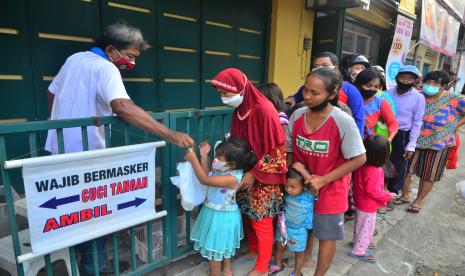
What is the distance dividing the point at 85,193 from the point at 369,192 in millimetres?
2159

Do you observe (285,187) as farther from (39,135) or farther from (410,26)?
(410,26)

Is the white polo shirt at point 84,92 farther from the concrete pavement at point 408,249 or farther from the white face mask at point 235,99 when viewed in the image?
the concrete pavement at point 408,249

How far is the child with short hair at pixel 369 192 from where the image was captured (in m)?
2.53

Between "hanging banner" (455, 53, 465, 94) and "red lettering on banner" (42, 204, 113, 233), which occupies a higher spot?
"hanging banner" (455, 53, 465, 94)

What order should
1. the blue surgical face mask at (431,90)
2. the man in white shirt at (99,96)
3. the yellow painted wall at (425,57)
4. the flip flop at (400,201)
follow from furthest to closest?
the yellow painted wall at (425,57)
the flip flop at (400,201)
the blue surgical face mask at (431,90)
the man in white shirt at (99,96)

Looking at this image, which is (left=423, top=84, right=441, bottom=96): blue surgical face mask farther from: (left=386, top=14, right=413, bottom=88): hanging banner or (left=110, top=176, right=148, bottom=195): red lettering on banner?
(left=110, top=176, right=148, bottom=195): red lettering on banner

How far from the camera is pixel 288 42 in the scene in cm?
526

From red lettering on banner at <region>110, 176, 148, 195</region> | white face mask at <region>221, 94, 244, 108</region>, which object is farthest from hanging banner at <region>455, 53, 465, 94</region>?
red lettering on banner at <region>110, 176, 148, 195</region>

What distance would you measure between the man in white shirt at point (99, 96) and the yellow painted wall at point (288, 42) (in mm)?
3342

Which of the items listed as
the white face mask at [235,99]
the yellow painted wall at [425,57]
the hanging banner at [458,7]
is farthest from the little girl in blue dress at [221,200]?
the yellow painted wall at [425,57]

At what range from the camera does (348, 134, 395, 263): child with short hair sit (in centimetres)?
253

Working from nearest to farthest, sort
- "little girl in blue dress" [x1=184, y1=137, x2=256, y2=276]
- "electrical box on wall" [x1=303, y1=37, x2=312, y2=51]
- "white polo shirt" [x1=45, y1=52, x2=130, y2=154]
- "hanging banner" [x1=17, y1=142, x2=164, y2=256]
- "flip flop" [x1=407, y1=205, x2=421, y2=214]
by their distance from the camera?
1. "hanging banner" [x1=17, y1=142, x2=164, y2=256]
2. "white polo shirt" [x1=45, y1=52, x2=130, y2=154]
3. "little girl in blue dress" [x1=184, y1=137, x2=256, y2=276]
4. "flip flop" [x1=407, y1=205, x2=421, y2=214]
5. "electrical box on wall" [x1=303, y1=37, x2=312, y2=51]

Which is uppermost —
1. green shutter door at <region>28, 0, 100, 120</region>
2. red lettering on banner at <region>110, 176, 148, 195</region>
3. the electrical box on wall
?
the electrical box on wall

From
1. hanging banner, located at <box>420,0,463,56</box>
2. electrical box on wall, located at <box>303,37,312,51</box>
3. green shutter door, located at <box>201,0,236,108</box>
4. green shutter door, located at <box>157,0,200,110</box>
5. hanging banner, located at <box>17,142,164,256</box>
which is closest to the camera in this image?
hanging banner, located at <box>17,142,164,256</box>
